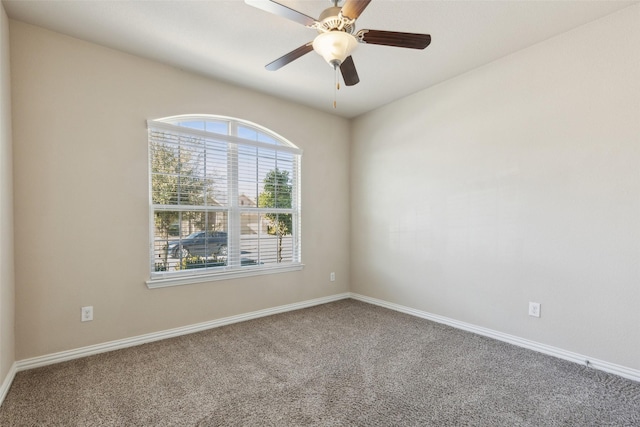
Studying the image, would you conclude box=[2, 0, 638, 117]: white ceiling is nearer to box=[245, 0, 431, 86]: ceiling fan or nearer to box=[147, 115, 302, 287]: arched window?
box=[245, 0, 431, 86]: ceiling fan

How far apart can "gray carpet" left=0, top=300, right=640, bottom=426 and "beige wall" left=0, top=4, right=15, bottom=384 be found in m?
0.30

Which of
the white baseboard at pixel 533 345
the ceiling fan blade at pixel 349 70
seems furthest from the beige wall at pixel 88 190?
the white baseboard at pixel 533 345

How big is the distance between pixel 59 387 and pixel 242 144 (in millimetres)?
2571

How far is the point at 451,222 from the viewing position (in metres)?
Result: 3.32

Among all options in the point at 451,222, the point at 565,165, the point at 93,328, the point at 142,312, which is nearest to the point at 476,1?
the point at 565,165

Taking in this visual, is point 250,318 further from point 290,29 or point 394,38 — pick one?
point 394,38

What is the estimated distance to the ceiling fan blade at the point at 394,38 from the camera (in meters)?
1.82

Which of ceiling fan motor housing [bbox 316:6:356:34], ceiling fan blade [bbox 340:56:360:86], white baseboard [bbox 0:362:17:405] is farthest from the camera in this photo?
ceiling fan blade [bbox 340:56:360:86]

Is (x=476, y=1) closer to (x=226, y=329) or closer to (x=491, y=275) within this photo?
(x=491, y=275)

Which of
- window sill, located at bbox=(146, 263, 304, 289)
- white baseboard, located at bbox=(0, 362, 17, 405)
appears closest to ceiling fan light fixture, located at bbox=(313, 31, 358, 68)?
window sill, located at bbox=(146, 263, 304, 289)

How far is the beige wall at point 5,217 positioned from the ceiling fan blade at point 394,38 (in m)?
2.39

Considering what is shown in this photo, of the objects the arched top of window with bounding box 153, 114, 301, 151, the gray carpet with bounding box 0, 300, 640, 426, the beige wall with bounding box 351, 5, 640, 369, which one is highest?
the arched top of window with bounding box 153, 114, 301, 151

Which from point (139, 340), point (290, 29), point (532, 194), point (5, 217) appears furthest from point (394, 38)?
point (139, 340)

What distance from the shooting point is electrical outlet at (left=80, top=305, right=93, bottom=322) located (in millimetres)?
2574
